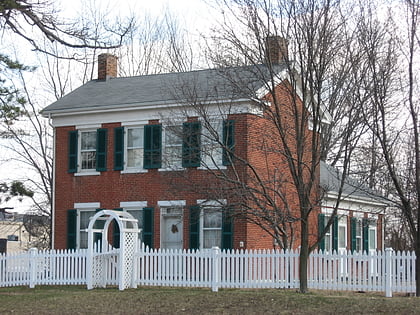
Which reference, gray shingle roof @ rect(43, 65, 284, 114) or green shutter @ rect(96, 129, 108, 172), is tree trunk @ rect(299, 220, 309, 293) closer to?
gray shingle roof @ rect(43, 65, 284, 114)

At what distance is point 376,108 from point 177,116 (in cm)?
779

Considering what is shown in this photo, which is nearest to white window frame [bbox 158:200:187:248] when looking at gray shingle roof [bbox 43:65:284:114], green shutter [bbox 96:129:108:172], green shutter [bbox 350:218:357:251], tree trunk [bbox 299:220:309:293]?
green shutter [bbox 96:129:108:172]

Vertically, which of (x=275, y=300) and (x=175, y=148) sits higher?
(x=175, y=148)

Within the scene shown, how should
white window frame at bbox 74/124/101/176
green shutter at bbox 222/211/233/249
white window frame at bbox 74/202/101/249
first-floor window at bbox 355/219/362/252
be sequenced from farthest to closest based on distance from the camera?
first-floor window at bbox 355/219/362/252 → white window frame at bbox 74/124/101/176 → white window frame at bbox 74/202/101/249 → green shutter at bbox 222/211/233/249

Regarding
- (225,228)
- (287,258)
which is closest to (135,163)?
(225,228)

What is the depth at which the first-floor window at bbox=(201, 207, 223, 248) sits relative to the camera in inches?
981

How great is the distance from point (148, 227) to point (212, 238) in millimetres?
2344

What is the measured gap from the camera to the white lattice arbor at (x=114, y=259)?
2233 centimetres

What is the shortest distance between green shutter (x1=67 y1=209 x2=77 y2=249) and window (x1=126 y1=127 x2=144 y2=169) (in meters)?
2.77

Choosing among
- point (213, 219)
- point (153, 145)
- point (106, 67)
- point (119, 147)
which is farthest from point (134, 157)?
point (106, 67)

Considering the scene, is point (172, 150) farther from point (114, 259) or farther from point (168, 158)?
point (114, 259)

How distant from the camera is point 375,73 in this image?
19109 mm

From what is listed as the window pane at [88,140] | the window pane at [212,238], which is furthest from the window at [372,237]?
the window pane at [88,140]

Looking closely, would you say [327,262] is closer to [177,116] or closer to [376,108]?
[376,108]
